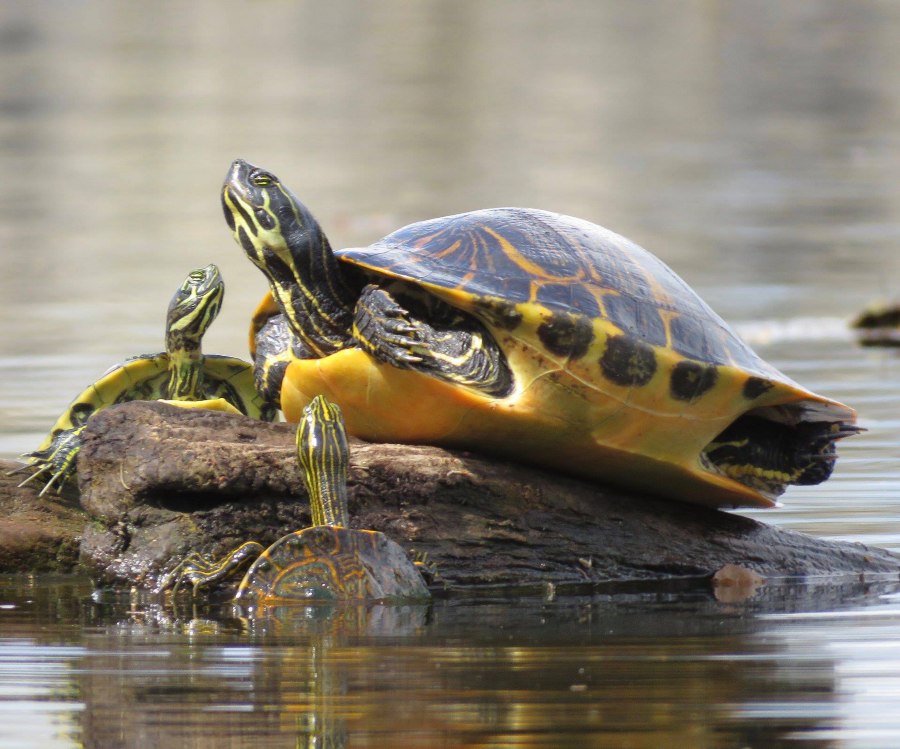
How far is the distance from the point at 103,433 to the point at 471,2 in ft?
224

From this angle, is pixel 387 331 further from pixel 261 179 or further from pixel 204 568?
pixel 204 568

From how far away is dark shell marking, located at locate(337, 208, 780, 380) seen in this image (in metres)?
6.07

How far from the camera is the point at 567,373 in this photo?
6.03 metres

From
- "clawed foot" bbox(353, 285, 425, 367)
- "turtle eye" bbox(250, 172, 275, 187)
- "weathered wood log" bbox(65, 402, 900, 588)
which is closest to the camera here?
"weathered wood log" bbox(65, 402, 900, 588)

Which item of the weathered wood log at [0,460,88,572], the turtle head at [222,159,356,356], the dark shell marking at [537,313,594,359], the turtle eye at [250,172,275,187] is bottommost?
the weathered wood log at [0,460,88,572]

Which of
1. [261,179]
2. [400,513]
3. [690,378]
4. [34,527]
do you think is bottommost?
[34,527]

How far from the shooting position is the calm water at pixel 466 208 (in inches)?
157

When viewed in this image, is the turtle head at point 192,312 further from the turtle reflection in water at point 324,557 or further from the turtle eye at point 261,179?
the turtle reflection in water at point 324,557

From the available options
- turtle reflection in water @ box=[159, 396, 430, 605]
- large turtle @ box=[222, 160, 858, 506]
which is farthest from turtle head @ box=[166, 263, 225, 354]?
turtle reflection in water @ box=[159, 396, 430, 605]

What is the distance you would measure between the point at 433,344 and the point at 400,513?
68 cm

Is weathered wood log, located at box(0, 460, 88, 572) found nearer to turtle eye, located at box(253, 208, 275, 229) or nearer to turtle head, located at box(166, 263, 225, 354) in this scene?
turtle head, located at box(166, 263, 225, 354)

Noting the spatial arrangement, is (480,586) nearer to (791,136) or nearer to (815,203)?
(815,203)

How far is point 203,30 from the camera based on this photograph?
2490 inches

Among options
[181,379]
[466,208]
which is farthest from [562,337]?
[466,208]
